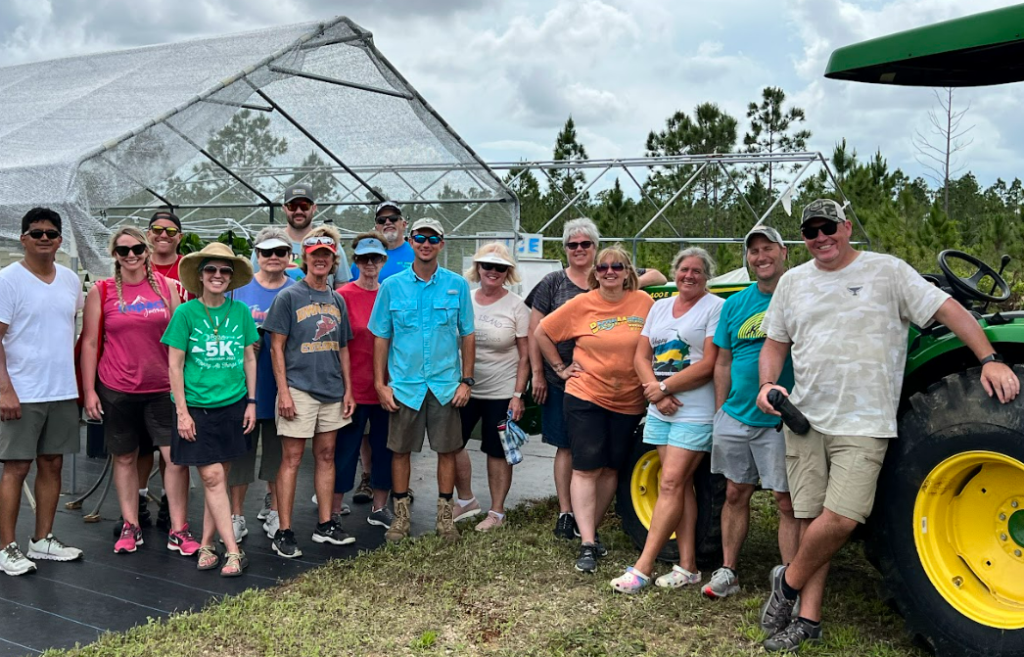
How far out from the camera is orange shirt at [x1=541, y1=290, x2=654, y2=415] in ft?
16.0

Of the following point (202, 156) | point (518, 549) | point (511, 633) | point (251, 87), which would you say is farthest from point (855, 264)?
point (202, 156)

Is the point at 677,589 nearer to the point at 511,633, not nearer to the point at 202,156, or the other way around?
the point at 511,633

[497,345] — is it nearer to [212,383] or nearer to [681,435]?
[681,435]

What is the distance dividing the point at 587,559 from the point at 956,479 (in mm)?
1894

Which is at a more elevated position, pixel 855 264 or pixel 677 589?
pixel 855 264

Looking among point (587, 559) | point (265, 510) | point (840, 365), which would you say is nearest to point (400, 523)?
point (265, 510)

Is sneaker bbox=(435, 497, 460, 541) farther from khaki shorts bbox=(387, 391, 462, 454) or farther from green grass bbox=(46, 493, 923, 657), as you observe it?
khaki shorts bbox=(387, 391, 462, 454)

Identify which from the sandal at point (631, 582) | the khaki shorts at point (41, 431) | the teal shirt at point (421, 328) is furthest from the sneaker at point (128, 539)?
the sandal at point (631, 582)

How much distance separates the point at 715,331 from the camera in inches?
173

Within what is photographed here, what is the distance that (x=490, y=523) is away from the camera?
5.58m

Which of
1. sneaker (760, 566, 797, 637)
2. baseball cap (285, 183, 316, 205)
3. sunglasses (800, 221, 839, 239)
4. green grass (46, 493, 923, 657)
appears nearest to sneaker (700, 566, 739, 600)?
green grass (46, 493, 923, 657)

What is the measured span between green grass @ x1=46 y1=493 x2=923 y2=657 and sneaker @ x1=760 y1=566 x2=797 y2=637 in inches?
2.4

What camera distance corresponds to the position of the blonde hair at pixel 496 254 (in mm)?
5480

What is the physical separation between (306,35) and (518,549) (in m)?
5.50
